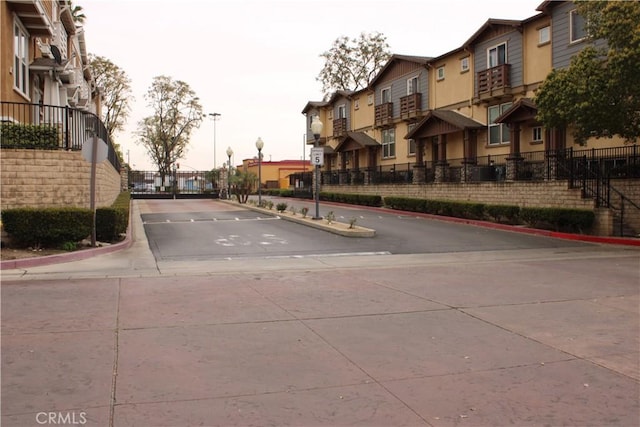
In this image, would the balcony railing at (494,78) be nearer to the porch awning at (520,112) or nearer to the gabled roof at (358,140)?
the porch awning at (520,112)

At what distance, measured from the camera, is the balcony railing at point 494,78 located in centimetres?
2617

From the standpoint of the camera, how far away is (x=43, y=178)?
13.8 meters

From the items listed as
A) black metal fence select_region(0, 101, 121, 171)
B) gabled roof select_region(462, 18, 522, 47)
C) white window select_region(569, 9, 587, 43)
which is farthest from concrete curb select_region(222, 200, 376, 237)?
gabled roof select_region(462, 18, 522, 47)

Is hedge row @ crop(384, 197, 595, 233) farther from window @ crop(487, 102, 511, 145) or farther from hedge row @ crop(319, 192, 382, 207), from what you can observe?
window @ crop(487, 102, 511, 145)

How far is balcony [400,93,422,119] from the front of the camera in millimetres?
33594

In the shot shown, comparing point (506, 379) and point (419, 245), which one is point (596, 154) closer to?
point (419, 245)

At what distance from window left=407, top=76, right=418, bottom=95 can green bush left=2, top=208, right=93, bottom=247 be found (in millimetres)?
25130

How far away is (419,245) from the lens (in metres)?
16.1

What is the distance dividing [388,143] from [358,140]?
2485 mm

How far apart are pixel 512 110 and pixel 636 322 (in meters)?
18.5

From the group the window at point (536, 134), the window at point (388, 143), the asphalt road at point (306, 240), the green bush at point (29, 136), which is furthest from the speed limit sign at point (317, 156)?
the window at point (388, 143)

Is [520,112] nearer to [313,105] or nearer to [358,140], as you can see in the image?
[358,140]

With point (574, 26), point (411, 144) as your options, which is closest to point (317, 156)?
point (574, 26)

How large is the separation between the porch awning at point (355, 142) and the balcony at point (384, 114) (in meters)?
1.45
